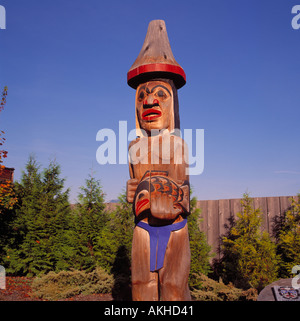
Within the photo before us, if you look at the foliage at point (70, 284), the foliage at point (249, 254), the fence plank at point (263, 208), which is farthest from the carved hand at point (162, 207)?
the fence plank at point (263, 208)

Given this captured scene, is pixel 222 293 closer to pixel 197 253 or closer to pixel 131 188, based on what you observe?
pixel 197 253

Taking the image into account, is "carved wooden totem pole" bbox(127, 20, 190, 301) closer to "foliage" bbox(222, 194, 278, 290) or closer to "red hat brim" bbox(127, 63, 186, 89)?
"red hat brim" bbox(127, 63, 186, 89)

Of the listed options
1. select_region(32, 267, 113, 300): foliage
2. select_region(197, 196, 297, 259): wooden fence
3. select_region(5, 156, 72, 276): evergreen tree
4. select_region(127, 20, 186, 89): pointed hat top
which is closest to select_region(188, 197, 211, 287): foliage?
select_region(197, 196, 297, 259): wooden fence

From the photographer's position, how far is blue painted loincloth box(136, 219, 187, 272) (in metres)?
4.07

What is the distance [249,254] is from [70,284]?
188 inches

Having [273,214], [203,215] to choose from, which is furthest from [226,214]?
[273,214]

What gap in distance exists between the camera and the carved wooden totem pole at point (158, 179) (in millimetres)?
4016

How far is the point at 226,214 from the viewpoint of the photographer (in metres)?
9.13

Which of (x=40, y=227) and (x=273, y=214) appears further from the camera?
(x=40, y=227)

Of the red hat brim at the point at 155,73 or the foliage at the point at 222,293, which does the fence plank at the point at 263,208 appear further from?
the red hat brim at the point at 155,73

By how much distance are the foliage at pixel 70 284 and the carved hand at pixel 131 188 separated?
14.0 ft

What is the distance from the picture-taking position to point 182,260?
4090 mm
